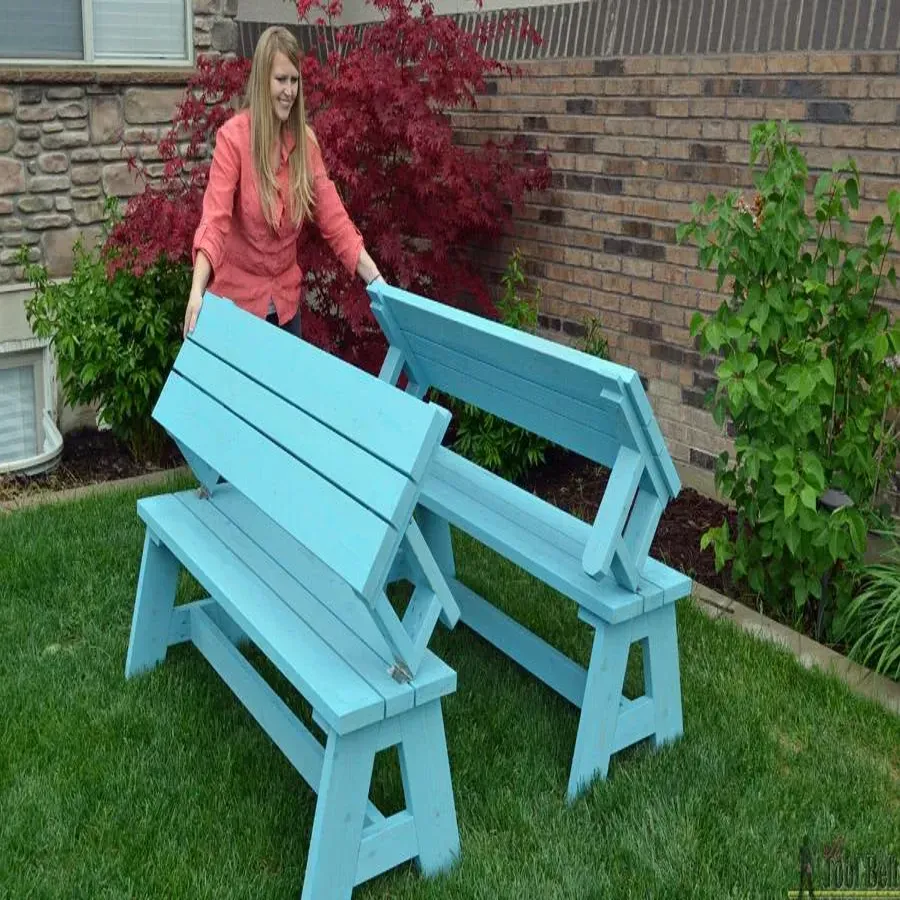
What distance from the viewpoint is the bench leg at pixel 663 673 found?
3246mm

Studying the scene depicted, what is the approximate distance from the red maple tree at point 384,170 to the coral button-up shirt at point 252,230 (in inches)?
37.2

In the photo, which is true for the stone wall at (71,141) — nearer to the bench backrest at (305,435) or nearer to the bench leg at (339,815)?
the bench backrest at (305,435)

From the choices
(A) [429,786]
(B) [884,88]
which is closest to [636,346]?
(B) [884,88]

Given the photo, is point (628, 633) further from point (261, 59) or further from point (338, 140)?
point (338, 140)

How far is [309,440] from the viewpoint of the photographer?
2875 millimetres

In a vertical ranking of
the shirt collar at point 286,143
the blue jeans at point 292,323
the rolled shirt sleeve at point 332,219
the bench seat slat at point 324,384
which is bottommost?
the blue jeans at point 292,323

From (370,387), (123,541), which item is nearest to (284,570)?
(370,387)

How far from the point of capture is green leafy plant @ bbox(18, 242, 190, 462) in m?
5.63

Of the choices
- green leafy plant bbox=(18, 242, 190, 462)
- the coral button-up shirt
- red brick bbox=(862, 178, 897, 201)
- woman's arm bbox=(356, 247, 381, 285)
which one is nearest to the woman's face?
the coral button-up shirt

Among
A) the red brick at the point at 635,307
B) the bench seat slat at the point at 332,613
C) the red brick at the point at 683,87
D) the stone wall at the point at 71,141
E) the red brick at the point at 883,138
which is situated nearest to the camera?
the bench seat slat at the point at 332,613

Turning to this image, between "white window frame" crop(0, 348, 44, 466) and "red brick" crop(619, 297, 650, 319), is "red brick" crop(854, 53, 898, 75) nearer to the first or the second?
"red brick" crop(619, 297, 650, 319)

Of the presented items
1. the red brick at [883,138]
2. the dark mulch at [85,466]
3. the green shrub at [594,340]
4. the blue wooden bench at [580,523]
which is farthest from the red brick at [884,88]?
the dark mulch at [85,466]

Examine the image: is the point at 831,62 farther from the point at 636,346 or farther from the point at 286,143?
the point at 286,143

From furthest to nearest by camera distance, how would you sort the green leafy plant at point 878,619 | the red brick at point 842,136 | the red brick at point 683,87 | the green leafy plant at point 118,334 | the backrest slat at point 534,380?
1. the green leafy plant at point 118,334
2. the red brick at point 683,87
3. the red brick at point 842,136
4. the green leafy plant at point 878,619
5. the backrest slat at point 534,380
